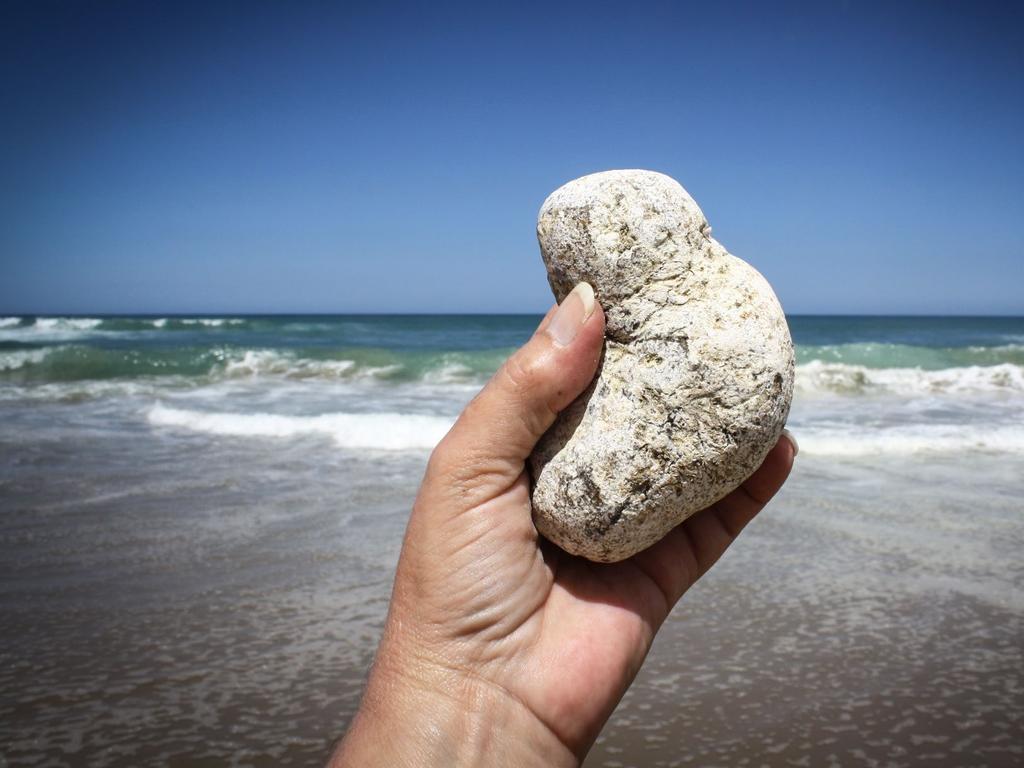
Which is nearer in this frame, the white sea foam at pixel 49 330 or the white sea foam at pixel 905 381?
the white sea foam at pixel 905 381

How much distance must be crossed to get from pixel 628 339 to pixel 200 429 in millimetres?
8652

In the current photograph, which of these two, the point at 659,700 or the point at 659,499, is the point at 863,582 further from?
the point at 659,499

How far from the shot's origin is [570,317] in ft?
7.03

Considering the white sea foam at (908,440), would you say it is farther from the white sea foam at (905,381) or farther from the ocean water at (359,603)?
the white sea foam at (905,381)

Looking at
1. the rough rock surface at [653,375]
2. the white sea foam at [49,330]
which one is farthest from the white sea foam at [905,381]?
the white sea foam at [49,330]

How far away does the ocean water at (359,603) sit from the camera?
309cm

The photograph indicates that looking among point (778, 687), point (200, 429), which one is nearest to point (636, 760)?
point (778, 687)

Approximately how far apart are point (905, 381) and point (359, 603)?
1458 cm

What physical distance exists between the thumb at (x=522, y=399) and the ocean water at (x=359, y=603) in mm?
1500

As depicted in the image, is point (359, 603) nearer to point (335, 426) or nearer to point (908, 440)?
point (335, 426)

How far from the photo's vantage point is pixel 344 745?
1947mm

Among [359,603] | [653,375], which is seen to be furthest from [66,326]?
[653,375]

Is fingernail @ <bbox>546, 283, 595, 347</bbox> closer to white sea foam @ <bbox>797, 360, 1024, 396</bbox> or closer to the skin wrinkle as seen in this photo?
the skin wrinkle

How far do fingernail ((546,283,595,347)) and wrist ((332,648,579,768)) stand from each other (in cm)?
94
